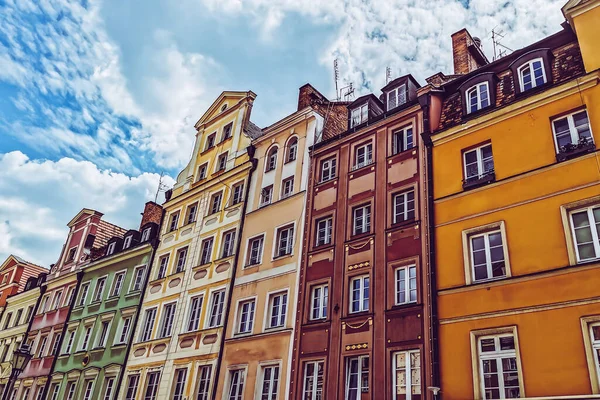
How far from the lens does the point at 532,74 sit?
1742 cm

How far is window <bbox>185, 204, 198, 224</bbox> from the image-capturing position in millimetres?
29672

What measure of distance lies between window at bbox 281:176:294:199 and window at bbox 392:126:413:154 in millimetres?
5666

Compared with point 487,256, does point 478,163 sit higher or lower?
higher

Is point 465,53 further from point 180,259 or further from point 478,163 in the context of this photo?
point 180,259

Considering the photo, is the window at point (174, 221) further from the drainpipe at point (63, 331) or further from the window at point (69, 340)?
the window at point (69, 340)

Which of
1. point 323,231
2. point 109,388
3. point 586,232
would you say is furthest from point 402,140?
point 109,388

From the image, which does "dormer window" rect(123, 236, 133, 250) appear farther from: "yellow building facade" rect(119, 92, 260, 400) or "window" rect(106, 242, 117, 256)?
"yellow building facade" rect(119, 92, 260, 400)

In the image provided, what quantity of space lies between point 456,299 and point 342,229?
19.9ft

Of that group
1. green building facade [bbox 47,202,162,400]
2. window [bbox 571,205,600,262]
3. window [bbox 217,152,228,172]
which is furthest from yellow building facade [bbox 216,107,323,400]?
window [bbox 571,205,600,262]

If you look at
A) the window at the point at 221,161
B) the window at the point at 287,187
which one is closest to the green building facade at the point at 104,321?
the window at the point at 221,161

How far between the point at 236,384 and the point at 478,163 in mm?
12559

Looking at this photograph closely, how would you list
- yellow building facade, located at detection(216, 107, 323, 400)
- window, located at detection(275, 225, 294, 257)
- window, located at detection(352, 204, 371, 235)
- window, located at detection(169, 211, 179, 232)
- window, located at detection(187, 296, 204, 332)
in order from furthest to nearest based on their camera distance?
window, located at detection(169, 211, 179, 232)
window, located at detection(187, 296, 204, 332)
window, located at detection(275, 225, 294, 257)
yellow building facade, located at detection(216, 107, 323, 400)
window, located at detection(352, 204, 371, 235)

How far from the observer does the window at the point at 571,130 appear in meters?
15.1

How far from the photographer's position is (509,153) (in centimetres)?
1648
